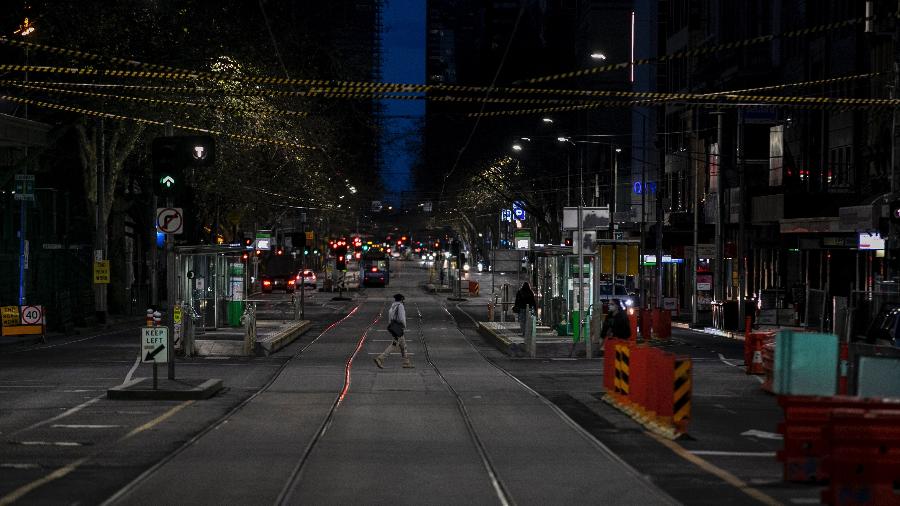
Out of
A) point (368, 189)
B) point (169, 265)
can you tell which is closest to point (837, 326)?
point (169, 265)

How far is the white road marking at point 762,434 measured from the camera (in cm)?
1811

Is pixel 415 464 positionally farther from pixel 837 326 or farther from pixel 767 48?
pixel 767 48

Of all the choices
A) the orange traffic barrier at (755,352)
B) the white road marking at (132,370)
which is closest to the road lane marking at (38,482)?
the white road marking at (132,370)

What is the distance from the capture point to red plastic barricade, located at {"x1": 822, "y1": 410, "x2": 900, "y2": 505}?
11438mm

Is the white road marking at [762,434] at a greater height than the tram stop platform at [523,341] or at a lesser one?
lesser

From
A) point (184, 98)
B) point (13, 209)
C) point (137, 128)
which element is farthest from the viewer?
point (13, 209)

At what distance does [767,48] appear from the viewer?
59844mm

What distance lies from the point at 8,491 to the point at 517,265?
127ft

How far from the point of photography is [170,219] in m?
24.3

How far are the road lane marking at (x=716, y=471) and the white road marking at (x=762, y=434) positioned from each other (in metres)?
1.35

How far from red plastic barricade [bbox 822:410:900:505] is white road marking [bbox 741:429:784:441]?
6404 millimetres

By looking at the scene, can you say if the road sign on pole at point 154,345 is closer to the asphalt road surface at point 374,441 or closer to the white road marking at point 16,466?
the asphalt road surface at point 374,441

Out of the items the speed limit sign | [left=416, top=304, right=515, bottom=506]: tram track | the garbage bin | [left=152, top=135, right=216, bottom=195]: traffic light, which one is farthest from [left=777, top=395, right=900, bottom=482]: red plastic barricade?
the garbage bin

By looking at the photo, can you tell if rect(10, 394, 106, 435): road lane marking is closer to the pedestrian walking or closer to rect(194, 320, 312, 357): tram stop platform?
rect(194, 320, 312, 357): tram stop platform
